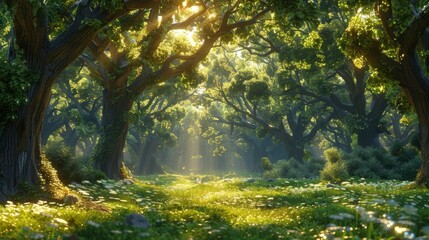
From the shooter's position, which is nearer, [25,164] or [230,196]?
[25,164]

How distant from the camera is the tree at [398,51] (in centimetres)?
1371

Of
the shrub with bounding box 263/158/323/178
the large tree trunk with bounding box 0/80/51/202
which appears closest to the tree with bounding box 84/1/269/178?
the large tree trunk with bounding box 0/80/51/202

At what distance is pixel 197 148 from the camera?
93.2 m

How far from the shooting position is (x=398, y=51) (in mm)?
14547

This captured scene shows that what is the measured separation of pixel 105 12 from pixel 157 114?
30.9 metres

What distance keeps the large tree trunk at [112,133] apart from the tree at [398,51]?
1087 centimetres

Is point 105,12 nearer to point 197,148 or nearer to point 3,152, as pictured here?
point 3,152

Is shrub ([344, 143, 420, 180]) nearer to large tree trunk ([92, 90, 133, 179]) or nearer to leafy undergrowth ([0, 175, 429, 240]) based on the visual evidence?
large tree trunk ([92, 90, 133, 179])

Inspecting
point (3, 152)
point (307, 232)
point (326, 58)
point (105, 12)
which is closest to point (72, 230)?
point (307, 232)

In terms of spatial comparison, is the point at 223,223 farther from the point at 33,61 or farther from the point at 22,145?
the point at 33,61

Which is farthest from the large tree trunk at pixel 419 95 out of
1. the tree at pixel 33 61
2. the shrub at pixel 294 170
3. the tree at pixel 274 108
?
the tree at pixel 274 108

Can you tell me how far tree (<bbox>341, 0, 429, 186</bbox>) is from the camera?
45.0 feet

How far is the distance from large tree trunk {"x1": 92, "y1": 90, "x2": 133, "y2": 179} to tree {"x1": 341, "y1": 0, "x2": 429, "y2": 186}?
1087 centimetres

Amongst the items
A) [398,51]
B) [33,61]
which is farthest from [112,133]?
[398,51]
